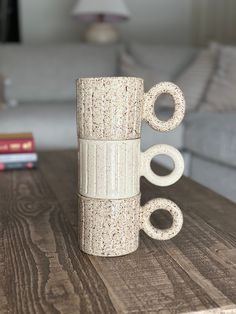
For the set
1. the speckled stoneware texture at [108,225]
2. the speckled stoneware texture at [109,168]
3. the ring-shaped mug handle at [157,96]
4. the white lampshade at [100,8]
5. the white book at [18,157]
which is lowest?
the white book at [18,157]

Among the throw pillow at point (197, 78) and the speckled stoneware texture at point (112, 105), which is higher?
the speckled stoneware texture at point (112, 105)

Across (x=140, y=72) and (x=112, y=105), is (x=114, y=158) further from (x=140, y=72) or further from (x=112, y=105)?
(x=140, y=72)

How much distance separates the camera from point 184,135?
1983 mm

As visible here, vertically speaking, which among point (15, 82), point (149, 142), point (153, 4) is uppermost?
point (153, 4)

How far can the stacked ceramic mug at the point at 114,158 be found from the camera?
533 mm

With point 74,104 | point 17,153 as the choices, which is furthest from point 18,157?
point 74,104

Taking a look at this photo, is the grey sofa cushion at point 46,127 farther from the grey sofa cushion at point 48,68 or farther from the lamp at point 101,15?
the lamp at point 101,15

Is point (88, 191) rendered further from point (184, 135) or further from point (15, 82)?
point (15, 82)

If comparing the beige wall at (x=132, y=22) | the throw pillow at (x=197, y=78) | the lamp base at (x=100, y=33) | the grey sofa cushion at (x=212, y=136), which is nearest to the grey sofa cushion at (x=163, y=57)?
the throw pillow at (x=197, y=78)

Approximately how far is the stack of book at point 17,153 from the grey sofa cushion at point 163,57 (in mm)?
1461

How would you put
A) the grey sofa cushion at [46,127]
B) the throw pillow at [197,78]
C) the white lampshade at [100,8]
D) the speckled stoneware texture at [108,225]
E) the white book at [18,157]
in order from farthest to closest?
the white lampshade at [100,8]
the throw pillow at [197,78]
the grey sofa cushion at [46,127]
the white book at [18,157]
the speckled stoneware texture at [108,225]

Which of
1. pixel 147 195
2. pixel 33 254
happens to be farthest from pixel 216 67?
pixel 33 254

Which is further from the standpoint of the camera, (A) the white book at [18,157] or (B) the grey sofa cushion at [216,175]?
(B) the grey sofa cushion at [216,175]

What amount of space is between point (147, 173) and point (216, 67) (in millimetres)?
1898
